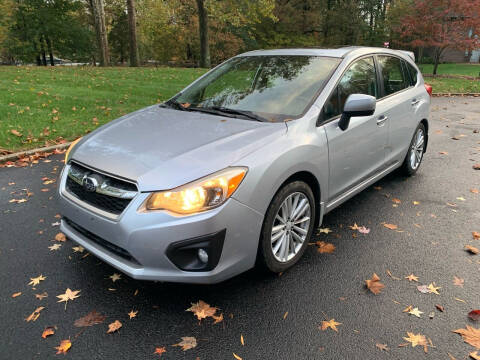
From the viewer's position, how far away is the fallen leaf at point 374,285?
Result: 288 centimetres

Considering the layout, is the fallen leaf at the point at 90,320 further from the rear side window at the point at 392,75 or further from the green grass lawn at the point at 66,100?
the green grass lawn at the point at 66,100

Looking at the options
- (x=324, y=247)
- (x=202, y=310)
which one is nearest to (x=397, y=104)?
(x=324, y=247)

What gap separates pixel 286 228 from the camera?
2977 millimetres

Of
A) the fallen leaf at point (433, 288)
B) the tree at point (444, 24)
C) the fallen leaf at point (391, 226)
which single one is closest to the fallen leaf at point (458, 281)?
the fallen leaf at point (433, 288)

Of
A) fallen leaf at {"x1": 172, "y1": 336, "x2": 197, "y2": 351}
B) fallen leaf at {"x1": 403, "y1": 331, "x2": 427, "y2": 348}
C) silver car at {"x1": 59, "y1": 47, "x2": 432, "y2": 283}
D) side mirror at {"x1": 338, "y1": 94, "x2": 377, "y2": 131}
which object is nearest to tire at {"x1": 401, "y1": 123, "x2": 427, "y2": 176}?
silver car at {"x1": 59, "y1": 47, "x2": 432, "y2": 283}

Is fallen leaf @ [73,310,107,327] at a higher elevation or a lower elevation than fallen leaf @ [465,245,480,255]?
higher

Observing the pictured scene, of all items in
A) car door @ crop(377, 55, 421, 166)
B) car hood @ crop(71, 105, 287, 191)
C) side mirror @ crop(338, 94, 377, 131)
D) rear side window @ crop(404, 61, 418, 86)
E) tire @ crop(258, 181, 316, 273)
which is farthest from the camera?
rear side window @ crop(404, 61, 418, 86)

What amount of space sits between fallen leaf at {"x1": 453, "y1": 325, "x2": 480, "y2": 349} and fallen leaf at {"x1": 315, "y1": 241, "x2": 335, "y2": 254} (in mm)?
1197

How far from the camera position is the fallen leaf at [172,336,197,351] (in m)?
2.35

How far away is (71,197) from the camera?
283 cm

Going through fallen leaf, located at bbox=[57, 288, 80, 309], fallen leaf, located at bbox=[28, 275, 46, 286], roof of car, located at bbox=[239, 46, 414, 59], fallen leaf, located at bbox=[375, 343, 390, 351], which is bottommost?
fallen leaf, located at bbox=[375, 343, 390, 351]

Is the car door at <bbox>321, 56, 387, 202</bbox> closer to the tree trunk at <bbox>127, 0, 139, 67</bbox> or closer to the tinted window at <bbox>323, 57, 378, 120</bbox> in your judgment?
the tinted window at <bbox>323, 57, 378, 120</bbox>

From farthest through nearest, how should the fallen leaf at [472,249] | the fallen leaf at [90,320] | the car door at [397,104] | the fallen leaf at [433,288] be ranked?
1. the car door at [397,104]
2. the fallen leaf at [472,249]
3. the fallen leaf at [433,288]
4. the fallen leaf at [90,320]

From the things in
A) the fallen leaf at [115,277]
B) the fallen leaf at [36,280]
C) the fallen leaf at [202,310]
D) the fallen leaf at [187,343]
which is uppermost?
the fallen leaf at [115,277]
